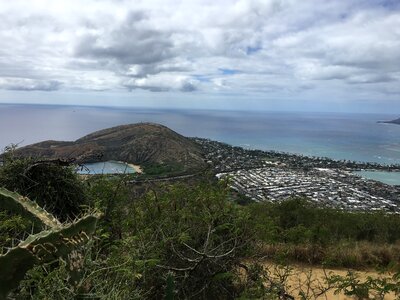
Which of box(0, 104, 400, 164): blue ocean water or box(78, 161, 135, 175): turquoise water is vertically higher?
box(78, 161, 135, 175): turquoise water

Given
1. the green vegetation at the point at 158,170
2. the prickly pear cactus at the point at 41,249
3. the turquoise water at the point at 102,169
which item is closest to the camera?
the prickly pear cactus at the point at 41,249

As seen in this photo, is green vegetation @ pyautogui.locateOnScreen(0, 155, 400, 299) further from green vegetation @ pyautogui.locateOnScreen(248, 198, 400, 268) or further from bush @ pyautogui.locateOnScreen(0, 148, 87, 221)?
green vegetation @ pyautogui.locateOnScreen(248, 198, 400, 268)

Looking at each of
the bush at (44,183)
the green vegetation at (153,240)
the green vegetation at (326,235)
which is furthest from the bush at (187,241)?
the bush at (44,183)

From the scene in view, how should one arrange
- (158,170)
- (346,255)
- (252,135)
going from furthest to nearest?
(252,135) → (158,170) → (346,255)

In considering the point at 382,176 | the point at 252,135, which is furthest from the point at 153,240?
the point at 252,135

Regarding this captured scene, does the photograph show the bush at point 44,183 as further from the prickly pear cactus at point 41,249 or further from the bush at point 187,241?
the prickly pear cactus at point 41,249

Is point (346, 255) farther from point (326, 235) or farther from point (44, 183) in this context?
point (44, 183)

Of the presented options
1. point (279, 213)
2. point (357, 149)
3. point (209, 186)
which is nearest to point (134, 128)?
point (279, 213)

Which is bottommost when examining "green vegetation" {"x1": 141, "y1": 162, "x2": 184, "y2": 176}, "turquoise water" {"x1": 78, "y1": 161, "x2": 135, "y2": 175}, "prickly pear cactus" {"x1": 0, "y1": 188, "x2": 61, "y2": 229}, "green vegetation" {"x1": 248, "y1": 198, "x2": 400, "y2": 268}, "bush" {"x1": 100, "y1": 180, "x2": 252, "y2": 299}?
"green vegetation" {"x1": 141, "y1": 162, "x2": 184, "y2": 176}

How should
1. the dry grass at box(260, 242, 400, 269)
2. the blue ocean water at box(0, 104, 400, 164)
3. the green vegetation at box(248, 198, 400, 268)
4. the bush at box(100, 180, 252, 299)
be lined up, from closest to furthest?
the bush at box(100, 180, 252, 299) → the green vegetation at box(248, 198, 400, 268) → the dry grass at box(260, 242, 400, 269) → the blue ocean water at box(0, 104, 400, 164)

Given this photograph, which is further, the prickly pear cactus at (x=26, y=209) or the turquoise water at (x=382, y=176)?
the turquoise water at (x=382, y=176)

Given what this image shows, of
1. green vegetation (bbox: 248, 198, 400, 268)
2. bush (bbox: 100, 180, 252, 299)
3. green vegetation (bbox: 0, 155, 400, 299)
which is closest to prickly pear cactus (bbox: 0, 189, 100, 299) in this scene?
green vegetation (bbox: 0, 155, 400, 299)
